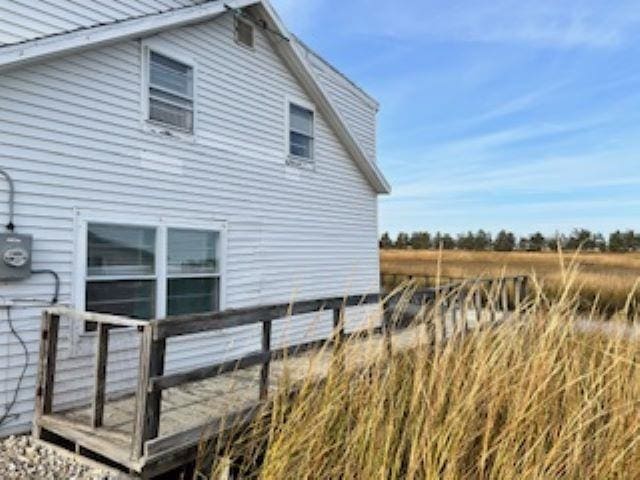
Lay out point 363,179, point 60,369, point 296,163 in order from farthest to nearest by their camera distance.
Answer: point 363,179 < point 296,163 < point 60,369

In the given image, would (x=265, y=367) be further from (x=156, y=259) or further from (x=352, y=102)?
(x=352, y=102)

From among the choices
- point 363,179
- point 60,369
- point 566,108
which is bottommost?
point 60,369

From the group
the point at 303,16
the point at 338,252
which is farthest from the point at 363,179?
the point at 303,16

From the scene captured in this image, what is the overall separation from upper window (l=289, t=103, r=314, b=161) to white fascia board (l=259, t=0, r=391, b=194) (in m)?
0.39

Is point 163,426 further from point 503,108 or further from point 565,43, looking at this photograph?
point 503,108

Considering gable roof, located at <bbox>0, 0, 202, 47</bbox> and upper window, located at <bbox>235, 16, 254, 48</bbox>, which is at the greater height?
upper window, located at <bbox>235, 16, 254, 48</bbox>

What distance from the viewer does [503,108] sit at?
54.9ft

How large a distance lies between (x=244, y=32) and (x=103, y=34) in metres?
3.17

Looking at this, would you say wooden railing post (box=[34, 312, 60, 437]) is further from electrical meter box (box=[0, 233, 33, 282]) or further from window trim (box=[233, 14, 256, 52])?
window trim (box=[233, 14, 256, 52])

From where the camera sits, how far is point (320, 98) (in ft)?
34.2

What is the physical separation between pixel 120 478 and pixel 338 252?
7429 mm

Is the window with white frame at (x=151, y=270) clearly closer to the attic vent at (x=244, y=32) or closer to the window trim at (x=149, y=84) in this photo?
the window trim at (x=149, y=84)

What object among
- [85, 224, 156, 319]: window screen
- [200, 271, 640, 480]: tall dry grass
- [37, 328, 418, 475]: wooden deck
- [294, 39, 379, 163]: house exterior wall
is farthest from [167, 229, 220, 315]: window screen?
[294, 39, 379, 163]: house exterior wall

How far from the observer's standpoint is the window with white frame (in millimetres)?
6371
